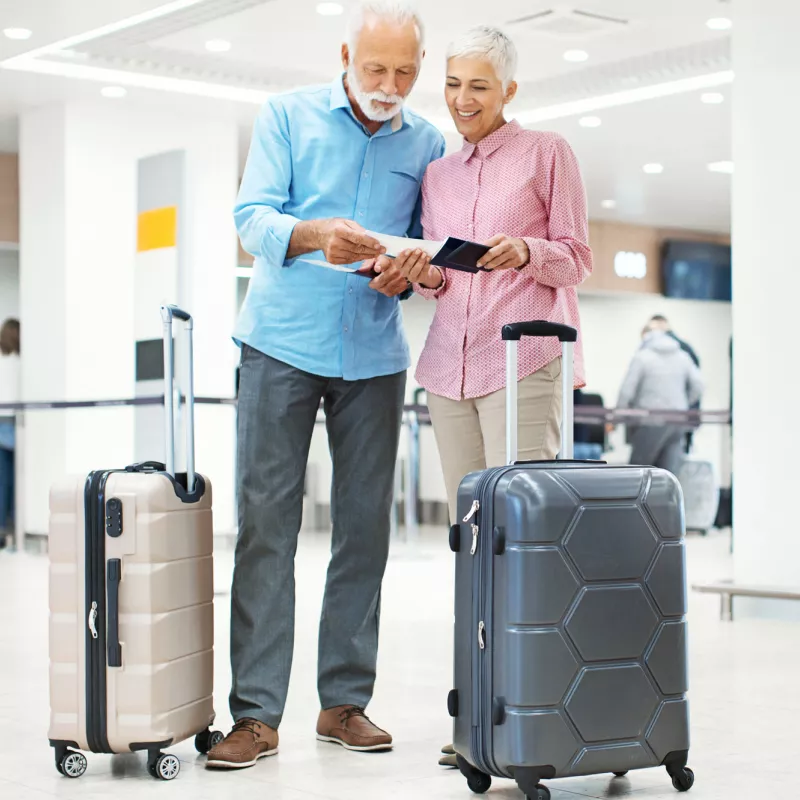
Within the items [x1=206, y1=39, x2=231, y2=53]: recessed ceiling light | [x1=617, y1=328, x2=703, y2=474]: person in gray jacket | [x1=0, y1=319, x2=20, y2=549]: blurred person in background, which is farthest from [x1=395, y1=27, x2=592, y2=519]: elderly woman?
[x1=617, y1=328, x2=703, y2=474]: person in gray jacket

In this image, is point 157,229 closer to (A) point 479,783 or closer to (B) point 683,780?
(A) point 479,783

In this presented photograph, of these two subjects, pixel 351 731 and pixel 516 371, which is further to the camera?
pixel 351 731

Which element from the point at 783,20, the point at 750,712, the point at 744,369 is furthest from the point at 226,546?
the point at 750,712

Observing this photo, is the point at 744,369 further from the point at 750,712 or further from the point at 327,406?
the point at 327,406

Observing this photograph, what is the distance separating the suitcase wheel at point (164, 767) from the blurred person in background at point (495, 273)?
0.50 m

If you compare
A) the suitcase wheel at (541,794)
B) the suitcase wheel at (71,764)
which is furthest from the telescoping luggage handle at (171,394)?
the suitcase wheel at (541,794)

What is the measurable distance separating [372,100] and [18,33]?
5.11 meters

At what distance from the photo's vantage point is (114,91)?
340 inches

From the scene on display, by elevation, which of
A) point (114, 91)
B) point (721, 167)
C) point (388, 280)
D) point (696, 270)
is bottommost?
point (388, 280)

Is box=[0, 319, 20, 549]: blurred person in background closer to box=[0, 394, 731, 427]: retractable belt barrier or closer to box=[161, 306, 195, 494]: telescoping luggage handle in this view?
box=[0, 394, 731, 427]: retractable belt barrier

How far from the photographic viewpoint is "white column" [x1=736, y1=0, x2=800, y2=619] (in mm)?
5211

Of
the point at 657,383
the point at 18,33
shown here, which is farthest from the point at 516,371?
the point at 657,383

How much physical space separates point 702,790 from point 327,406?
1.03 m

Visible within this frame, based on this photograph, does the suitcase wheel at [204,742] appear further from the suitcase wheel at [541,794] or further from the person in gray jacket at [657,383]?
the person in gray jacket at [657,383]
